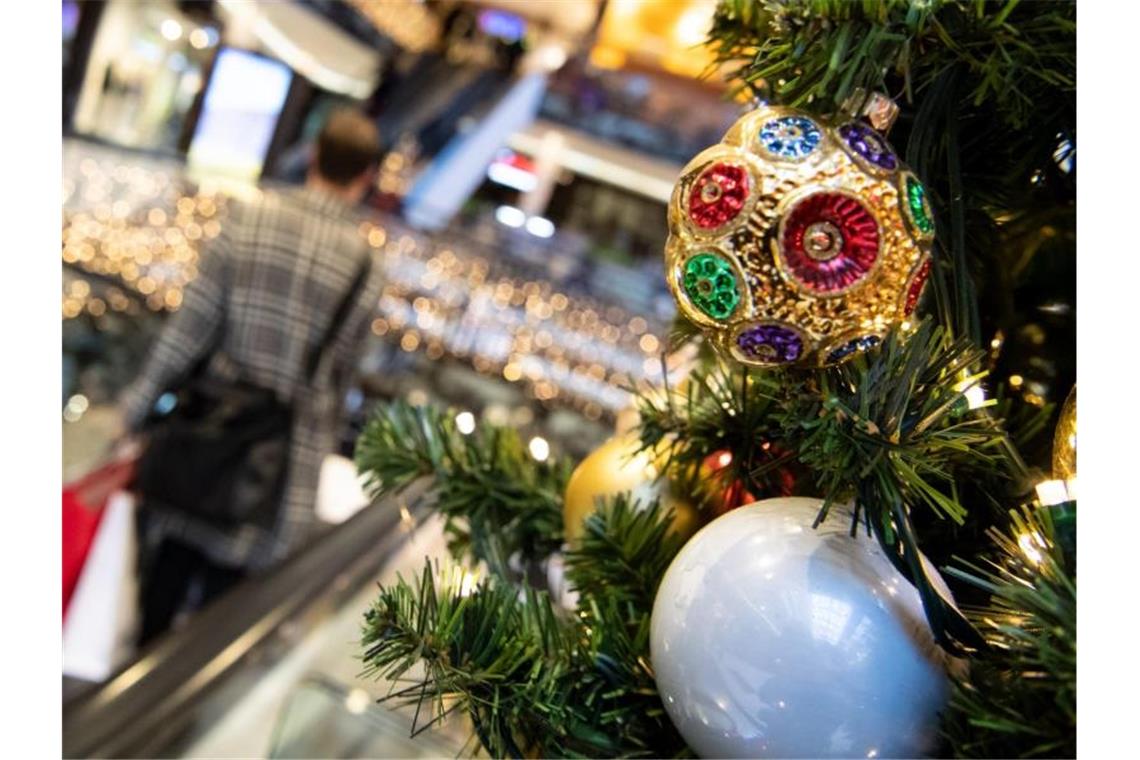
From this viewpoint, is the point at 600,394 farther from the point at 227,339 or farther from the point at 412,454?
the point at 412,454

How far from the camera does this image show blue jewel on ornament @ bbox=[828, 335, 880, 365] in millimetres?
378

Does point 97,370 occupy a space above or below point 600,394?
below

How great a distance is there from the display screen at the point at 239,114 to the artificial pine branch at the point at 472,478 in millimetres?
2321

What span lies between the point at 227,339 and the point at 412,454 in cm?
118

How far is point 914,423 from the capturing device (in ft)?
1.23

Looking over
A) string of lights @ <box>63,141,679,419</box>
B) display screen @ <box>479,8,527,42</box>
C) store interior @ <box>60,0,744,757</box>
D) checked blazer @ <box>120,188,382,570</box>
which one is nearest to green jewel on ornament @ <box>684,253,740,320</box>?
store interior @ <box>60,0,744,757</box>

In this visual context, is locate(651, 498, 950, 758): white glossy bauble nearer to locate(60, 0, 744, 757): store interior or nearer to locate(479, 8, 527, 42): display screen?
locate(60, 0, 744, 757): store interior

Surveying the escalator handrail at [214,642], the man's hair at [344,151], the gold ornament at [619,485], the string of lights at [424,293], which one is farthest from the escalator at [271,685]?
the string of lights at [424,293]

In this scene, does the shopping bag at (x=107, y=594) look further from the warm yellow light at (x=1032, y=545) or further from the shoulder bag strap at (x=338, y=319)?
the warm yellow light at (x=1032, y=545)

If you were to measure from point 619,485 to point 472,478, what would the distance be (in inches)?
4.5

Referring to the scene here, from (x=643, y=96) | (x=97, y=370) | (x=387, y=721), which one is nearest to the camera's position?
(x=387, y=721)

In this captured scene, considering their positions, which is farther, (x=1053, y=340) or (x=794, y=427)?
(x=1053, y=340)

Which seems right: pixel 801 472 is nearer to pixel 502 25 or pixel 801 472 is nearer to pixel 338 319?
pixel 338 319
